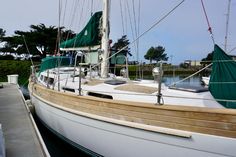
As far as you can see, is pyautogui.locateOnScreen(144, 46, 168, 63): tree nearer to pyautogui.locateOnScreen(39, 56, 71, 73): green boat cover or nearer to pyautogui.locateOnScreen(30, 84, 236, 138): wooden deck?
pyautogui.locateOnScreen(30, 84, 236, 138): wooden deck

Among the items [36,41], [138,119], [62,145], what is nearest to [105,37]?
[62,145]

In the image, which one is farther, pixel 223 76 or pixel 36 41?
pixel 36 41

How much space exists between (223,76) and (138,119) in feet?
4.94

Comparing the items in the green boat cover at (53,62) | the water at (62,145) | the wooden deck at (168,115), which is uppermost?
the green boat cover at (53,62)

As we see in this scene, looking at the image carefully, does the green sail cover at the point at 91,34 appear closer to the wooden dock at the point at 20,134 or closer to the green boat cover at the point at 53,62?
the green boat cover at the point at 53,62

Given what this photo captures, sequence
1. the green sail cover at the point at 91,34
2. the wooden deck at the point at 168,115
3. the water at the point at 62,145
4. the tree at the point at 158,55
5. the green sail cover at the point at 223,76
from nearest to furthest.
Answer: the wooden deck at the point at 168,115
the green sail cover at the point at 223,76
the water at the point at 62,145
the green sail cover at the point at 91,34
the tree at the point at 158,55

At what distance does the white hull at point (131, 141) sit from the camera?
370 cm

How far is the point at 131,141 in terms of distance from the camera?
183 inches

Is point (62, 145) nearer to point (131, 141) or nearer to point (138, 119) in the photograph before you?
point (131, 141)

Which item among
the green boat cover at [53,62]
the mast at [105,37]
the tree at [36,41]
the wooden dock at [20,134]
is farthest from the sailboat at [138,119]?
Result: the tree at [36,41]

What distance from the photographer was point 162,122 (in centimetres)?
422

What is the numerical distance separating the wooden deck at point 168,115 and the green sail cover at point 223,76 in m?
1.02

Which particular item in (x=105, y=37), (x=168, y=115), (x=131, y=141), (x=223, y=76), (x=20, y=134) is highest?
(x=105, y=37)

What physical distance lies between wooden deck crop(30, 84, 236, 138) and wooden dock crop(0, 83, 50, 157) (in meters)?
1.18
